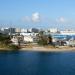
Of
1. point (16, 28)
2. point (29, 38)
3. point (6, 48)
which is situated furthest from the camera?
point (16, 28)

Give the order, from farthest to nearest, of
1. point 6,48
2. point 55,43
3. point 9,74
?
1. point 55,43
2. point 6,48
3. point 9,74

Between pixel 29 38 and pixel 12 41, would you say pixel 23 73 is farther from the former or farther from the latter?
pixel 29 38

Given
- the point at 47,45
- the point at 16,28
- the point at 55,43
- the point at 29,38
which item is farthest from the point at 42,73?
the point at 16,28

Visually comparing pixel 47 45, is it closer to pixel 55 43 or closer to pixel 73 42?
pixel 55 43

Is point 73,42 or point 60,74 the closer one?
point 60,74

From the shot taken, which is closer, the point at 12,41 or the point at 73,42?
the point at 12,41

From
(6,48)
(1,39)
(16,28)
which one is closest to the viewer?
(6,48)

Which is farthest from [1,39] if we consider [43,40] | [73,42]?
[73,42]

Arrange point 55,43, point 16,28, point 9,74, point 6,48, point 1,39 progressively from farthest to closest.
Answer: point 16,28 < point 55,43 < point 1,39 < point 6,48 < point 9,74
